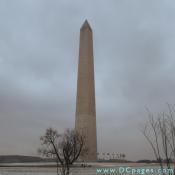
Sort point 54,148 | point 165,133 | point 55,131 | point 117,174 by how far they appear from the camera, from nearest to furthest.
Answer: point 165,133 < point 117,174 < point 54,148 < point 55,131

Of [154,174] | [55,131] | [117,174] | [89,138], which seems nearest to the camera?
[154,174]

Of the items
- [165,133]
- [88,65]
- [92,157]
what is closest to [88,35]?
[88,65]

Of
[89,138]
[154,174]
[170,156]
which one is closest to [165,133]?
[170,156]

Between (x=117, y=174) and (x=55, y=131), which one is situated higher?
(x=55, y=131)

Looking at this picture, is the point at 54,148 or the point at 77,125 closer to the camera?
the point at 54,148

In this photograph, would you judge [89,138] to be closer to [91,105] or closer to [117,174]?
[91,105]

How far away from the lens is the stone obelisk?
135 ft

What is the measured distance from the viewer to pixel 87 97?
41.1 meters

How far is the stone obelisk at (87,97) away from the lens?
135ft

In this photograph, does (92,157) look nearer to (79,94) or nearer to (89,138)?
(89,138)

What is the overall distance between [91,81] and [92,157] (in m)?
10.4

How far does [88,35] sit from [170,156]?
119 feet

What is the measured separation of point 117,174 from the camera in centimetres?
1997

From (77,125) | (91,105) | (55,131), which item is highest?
(91,105)
